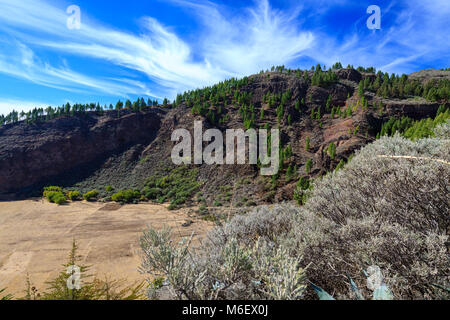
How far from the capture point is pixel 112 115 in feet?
144

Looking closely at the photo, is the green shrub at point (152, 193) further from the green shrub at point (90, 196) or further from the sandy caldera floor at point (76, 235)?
the green shrub at point (90, 196)

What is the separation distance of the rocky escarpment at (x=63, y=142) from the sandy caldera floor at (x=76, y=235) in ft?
42.3

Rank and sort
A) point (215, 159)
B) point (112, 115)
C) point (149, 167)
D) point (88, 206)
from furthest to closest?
point (112, 115), point (149, 167), point (215, 159), point (88, 206)

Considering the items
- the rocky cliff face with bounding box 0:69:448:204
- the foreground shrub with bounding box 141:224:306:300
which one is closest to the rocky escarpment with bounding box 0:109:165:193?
the rocky cliff face with bounding box 0:69:448:204

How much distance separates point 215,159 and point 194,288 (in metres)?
27.1

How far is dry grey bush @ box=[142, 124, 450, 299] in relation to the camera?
2.48 m

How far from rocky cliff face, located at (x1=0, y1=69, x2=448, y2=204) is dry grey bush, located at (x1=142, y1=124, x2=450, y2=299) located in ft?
49.7

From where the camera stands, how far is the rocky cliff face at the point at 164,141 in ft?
78.2

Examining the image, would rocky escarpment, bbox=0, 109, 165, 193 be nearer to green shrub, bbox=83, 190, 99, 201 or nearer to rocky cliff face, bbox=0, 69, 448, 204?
rocky cliff face, bbox=0, 69, 448, 204

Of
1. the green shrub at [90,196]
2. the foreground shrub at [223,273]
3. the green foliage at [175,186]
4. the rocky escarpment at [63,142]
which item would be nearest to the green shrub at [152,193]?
the green foliage at [175,186]

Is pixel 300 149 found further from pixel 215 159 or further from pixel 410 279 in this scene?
pixel 410 279

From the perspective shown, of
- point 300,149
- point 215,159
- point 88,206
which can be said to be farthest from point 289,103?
point 88,206

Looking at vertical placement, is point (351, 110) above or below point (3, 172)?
above

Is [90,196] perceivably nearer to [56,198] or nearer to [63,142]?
[56,198]
